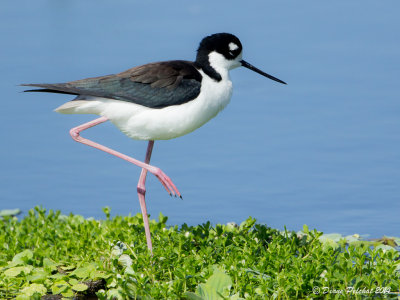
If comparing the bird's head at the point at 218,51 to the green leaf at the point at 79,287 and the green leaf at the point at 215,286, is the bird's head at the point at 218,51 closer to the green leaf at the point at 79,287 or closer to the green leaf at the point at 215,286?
the green leaf at the point at 215,286

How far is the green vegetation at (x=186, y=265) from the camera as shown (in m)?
5.35

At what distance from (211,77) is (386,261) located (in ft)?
6.60

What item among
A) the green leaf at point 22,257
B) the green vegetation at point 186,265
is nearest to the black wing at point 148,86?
the green vegetation at point 186,265

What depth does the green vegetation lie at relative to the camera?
211 inches

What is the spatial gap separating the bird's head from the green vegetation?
139 cm

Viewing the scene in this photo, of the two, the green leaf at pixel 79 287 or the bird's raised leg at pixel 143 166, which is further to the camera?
the bird's raised leg at pixel 143 166

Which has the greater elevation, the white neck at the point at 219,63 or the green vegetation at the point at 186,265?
the white neck at the point at 219,63

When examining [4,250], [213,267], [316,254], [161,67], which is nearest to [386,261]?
[316,254]

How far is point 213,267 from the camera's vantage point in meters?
5.65

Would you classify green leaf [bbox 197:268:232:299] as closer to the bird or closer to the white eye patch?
the bird

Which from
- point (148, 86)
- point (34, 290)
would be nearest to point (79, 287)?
point (34, 290)

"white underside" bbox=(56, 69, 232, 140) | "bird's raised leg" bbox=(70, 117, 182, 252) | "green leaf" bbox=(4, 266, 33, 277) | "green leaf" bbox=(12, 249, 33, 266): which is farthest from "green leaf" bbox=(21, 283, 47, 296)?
"white underside" bbox=(56, 69, 232, 140)

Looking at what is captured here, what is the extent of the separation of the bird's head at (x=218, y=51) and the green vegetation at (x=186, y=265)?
1.39 m

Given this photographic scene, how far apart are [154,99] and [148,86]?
0.44 feet
